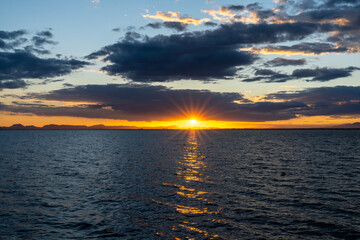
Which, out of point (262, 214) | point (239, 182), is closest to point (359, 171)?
point (239, 182)

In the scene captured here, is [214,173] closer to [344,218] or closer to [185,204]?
[185,204]

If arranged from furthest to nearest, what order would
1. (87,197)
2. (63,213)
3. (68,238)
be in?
(87,197)
(63,213)
(68,238)

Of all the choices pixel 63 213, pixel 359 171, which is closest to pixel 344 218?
pixel 63 213

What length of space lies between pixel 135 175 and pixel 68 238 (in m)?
26.2

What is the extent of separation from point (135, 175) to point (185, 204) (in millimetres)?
19367

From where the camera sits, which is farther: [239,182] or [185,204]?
[239,182]

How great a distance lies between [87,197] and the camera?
3180cm

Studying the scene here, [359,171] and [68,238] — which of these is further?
[359,171]

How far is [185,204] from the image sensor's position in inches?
1133

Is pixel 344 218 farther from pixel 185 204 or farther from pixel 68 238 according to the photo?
pixel 68 238

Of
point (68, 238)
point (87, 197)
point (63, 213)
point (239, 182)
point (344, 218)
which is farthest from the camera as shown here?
point (239, 182)

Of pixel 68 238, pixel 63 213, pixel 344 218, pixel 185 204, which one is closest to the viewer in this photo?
pixel 68 238

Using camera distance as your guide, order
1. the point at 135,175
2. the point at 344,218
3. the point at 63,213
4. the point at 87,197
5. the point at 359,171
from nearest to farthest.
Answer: the point at 344,218
the point at 63,213
the point at 87,197
the point at 135,175
the point at 359,171

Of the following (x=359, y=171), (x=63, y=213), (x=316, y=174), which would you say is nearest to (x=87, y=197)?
(x=63, y=213)
